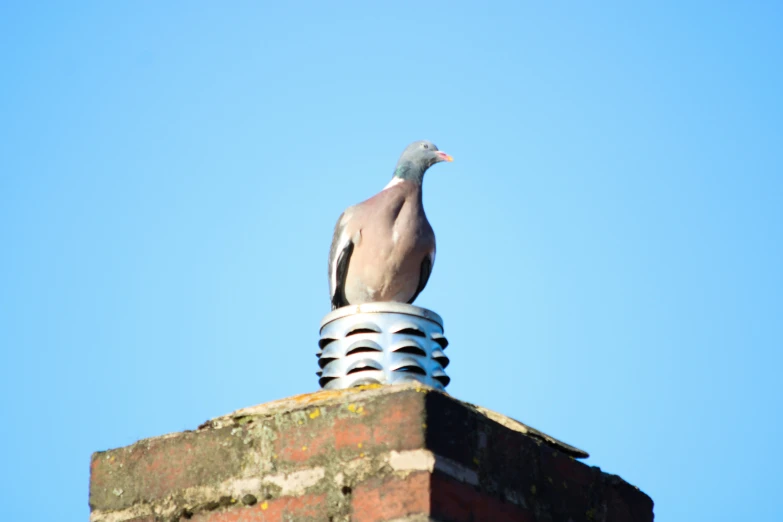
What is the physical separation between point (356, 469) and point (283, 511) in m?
0.22

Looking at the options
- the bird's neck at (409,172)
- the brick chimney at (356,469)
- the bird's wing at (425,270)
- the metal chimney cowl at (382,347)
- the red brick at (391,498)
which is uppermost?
the bird's neck at (409,172)

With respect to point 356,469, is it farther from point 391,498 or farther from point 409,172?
point 409,172

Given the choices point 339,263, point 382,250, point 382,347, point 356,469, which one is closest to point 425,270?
point 382,250

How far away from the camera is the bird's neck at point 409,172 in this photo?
5.16 m

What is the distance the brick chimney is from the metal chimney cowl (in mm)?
191

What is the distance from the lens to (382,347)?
3877 mm

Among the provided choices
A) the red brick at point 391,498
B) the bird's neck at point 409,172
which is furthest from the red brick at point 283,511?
the bird's neck at point 409,172

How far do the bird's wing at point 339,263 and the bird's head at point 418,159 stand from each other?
0.42 meters

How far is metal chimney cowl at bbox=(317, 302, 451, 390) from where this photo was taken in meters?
3.85

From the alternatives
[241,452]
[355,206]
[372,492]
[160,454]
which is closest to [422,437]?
[372,492]

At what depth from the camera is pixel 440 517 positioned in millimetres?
3186

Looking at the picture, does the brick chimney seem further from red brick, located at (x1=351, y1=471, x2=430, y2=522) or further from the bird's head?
the bird's head

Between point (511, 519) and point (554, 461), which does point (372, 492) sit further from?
point (554, 461)

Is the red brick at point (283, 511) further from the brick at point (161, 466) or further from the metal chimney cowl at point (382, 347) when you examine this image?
the metal chimney cowl at point (382, 347)
